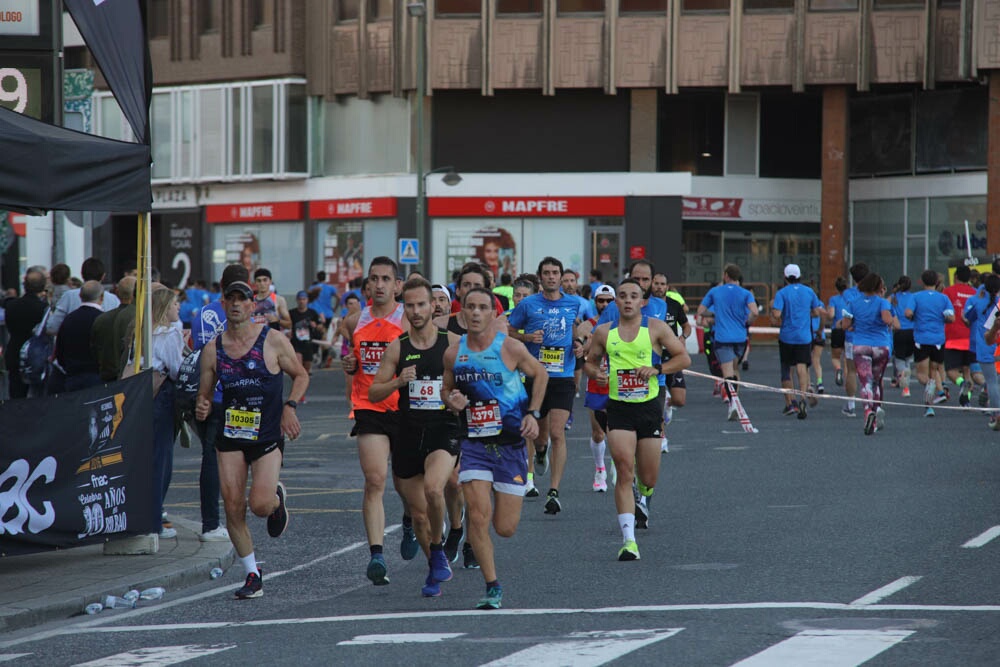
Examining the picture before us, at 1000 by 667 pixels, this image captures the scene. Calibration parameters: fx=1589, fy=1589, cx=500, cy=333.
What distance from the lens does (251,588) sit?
31.4ft

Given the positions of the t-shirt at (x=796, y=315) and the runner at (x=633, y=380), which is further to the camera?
the t-shirt at (x=796, y=315)

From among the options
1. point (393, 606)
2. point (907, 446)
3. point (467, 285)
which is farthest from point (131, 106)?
point (907, 446)

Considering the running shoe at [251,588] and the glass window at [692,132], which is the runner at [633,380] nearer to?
the running shoe at [251,588]

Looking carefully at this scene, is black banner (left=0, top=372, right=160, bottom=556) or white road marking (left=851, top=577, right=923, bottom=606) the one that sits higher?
black banner (left=0, top=372, right=160, bottom=556)

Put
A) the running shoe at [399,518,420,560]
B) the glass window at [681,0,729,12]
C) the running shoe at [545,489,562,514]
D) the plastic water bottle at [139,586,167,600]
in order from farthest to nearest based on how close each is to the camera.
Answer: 1. the glass window at [681,0,729,12]
2. the running shoe at [545,489,562,514]
3. the running shoe at [399,518,420,560]
4. the plastic water bottle at [139,586,167,600]

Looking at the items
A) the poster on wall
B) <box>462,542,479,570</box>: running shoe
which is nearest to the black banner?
<box>462,542,479,570</box>: running shoe

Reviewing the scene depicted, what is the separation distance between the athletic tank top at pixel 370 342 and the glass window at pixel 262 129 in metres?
39.7

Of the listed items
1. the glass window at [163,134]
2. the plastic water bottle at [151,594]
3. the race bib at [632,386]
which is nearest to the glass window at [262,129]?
the glass window at [163,134]

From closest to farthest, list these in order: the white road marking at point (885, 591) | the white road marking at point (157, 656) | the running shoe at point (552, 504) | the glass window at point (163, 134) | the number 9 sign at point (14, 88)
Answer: the white road marking at point (157, 656) < the white road marking at point (885, 591) < the number 9 sign at point (14, 88) < the running shoe at point (552, 504) < the glass window at point (163, 134)

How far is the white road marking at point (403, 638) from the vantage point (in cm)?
782

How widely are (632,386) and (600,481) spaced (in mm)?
3679

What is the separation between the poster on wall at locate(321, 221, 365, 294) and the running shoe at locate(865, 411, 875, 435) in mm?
30215

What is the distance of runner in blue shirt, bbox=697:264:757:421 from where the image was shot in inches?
832

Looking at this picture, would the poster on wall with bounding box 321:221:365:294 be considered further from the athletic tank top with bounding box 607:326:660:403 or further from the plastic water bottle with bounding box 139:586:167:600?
the plastic water bottle with bounding box 139:586:167:600
